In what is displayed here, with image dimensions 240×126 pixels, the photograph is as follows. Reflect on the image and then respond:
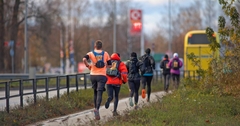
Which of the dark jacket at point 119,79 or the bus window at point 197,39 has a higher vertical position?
the bus window at point 197,39

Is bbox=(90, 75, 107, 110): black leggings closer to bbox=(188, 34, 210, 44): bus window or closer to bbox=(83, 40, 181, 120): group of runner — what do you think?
bbox=(83, 40, 181, 120): group of runner

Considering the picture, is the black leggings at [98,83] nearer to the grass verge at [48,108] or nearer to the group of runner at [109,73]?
the group of runner at [109,73]

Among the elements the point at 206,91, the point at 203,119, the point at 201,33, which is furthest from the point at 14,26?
the point at 203,119

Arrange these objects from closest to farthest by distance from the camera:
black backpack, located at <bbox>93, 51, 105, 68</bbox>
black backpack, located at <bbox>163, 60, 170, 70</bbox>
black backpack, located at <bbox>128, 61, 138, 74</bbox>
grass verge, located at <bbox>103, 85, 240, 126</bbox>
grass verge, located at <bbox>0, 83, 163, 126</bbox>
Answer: grass verge, located at <bbox>103, 85, 240, 126</bbox>
black backpack, located at <bbox>93, 51, 105, 68</bbox>
grass verge, located at <bbox>0, 83, 163, 126</bbox>
black backpack, located at <bbox>128, 61, 138, 74</bbox>
black backpack, located at <bbox>163, 60, 170, 70</bbox>

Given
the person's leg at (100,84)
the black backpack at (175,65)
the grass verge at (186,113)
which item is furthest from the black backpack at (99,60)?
the black backpack at (175,65)

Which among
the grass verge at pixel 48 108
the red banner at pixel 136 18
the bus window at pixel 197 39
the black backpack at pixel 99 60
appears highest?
the red banner at pixel 136 18

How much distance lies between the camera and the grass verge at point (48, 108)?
14.2 metres

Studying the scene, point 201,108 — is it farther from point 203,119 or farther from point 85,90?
point 85,90

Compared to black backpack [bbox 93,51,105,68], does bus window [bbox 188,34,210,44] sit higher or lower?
higher

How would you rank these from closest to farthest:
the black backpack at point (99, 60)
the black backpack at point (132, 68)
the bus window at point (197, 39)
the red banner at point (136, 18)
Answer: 1. the black backpack at point (99, 60)
2. the black backpack at point (132, 68)
3. the bus window at point (197, 39)
4. the red banner at point (136, 18)

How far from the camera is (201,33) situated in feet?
106

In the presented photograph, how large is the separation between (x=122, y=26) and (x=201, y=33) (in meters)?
41.1

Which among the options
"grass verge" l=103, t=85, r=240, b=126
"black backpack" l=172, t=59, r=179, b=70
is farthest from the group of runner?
"black backpack" l=172, t=59, r=179, b=70

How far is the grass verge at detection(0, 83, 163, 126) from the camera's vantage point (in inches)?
561
